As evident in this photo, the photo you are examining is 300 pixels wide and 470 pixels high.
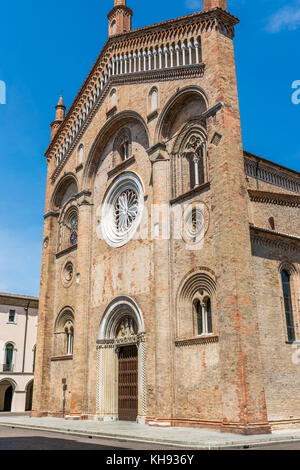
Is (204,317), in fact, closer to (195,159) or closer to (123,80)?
(195,159)

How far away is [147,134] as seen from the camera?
20.5 m

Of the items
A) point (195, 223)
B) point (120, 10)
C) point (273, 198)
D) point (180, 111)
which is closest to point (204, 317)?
point (195, 223)

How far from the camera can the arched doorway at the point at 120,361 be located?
1898 cm

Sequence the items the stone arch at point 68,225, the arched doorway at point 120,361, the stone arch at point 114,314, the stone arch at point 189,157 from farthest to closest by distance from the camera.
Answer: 1. the stone arch at point 68,225
2. the stone arch at point 114,314
3. the arched doorway at point 120,361
4. the stone arch at point 189,157

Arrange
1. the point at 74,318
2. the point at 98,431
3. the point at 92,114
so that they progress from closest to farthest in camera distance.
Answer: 1. the point at 98,431
2. the point at 74,318
3. the point at 92,114

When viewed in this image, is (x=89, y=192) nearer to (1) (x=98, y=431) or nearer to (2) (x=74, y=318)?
(2) (x=74, y=318)

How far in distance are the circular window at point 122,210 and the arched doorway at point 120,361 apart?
3.06 meters

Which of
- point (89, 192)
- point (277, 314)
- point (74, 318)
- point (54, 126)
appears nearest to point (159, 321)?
point (277, 314)

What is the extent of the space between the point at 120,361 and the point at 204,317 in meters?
5.97

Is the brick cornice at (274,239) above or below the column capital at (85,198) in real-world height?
below

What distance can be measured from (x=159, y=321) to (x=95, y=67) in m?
14.7

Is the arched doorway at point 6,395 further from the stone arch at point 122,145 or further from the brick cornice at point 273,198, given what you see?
the brick cornice at point 273,198

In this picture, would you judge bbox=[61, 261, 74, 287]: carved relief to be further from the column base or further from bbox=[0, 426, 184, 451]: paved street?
bbox=[0, 426, 184, 451]: paved street

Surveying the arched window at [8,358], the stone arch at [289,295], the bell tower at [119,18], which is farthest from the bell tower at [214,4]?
the arched window at [8,358]
